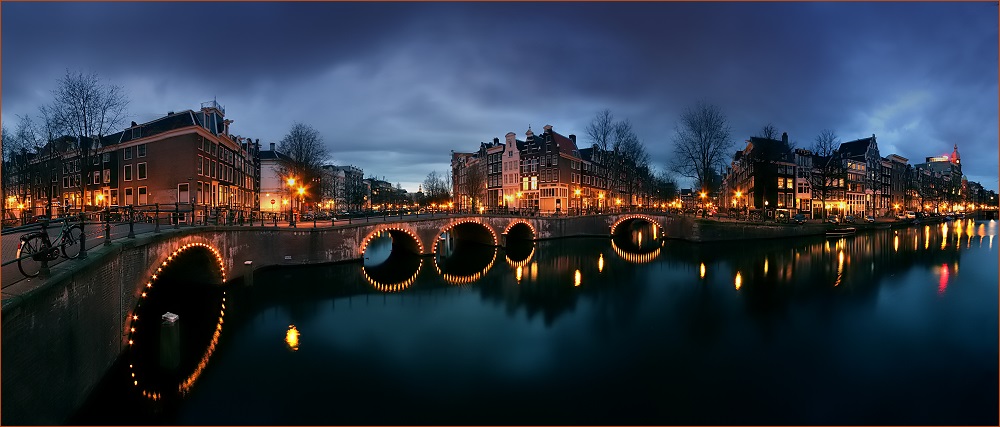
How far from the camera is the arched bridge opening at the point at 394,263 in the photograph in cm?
2820

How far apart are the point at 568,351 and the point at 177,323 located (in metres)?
12.8

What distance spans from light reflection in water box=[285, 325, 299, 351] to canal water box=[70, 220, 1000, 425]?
0.12m

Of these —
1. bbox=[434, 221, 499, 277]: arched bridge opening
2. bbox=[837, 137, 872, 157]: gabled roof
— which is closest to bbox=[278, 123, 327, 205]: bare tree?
bbox=[434, 221, 499, 277]: arched bridge opening

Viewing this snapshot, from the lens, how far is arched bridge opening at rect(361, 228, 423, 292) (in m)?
28.2

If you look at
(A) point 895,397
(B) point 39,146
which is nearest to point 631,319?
(A) point 895,397

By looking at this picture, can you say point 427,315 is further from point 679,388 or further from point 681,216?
point 681,216

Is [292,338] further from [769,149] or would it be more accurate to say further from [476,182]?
[769,149]

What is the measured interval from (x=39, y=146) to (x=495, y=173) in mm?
54122

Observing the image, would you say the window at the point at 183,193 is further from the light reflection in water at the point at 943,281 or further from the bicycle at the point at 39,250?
the light reflection in water at the point at 943,281

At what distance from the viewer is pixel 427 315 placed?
812 inches

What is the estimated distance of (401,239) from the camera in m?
43.5

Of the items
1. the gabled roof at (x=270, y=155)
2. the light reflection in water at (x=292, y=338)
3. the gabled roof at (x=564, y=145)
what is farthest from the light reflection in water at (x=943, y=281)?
the gabled roof at (x=270, y=155)

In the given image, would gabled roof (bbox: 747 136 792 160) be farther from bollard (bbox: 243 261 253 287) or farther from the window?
the window

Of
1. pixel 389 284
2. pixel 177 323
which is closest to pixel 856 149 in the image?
pixel 389 284
